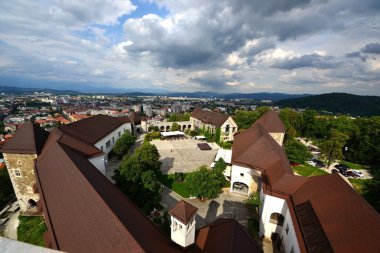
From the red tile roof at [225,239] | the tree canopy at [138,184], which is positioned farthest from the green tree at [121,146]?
the red tile roof at [225,239]

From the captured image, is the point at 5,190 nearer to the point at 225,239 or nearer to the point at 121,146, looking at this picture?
the point at 121,146

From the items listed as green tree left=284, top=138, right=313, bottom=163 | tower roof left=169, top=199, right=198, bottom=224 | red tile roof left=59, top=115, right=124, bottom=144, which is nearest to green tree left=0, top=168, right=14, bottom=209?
red tile roof left=59, top=115, right=124, bottom=144

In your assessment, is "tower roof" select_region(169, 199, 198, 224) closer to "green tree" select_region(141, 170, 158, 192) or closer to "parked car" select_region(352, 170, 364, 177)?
"green tree" select_region(141, 170, 158, 192)

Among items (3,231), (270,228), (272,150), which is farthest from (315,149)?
(3,231)

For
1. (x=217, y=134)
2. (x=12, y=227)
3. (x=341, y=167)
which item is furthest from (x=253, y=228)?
(x=217, y=134)

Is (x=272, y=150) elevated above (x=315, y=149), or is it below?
above

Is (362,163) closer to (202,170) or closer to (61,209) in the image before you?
(202,170)
